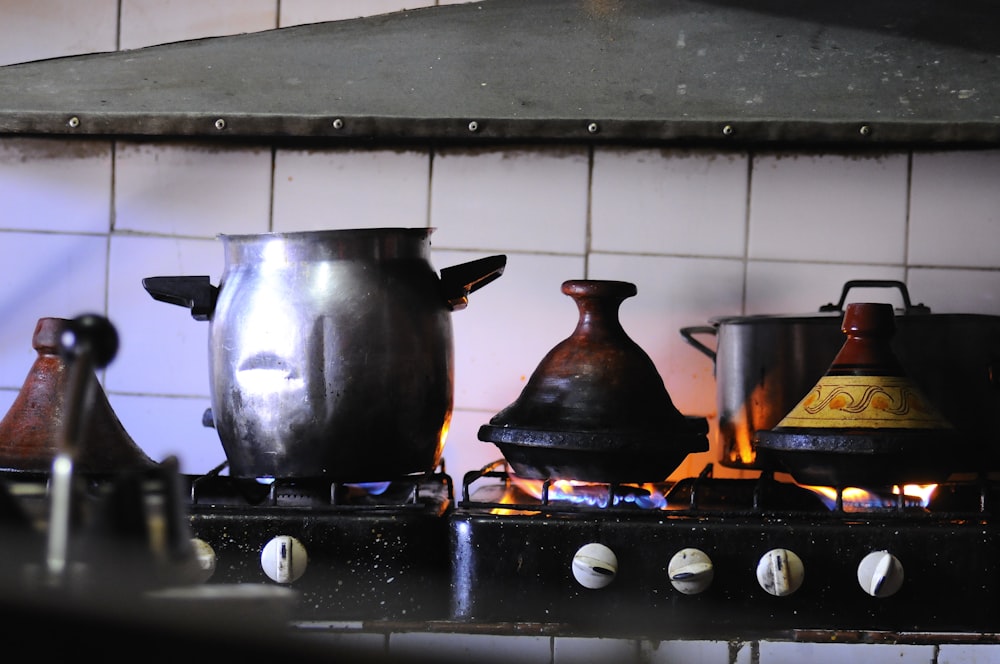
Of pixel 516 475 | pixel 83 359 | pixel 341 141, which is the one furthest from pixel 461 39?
pixel 83 359

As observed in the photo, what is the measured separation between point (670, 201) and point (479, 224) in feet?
0.87

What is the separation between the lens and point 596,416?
97 cm

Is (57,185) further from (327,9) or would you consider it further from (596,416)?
(596,416)

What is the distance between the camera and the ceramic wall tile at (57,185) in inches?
56.9

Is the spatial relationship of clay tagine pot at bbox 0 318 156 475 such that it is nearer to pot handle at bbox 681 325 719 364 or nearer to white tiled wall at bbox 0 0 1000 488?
white tiled wall at bbox 0 0 1000 488

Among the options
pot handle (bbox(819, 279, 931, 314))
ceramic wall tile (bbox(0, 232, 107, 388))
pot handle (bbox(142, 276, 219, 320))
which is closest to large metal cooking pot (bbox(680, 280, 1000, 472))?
pot handle (bbox(819, 279, 931, 314))

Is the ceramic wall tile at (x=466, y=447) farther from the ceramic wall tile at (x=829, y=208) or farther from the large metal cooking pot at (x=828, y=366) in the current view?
the ceramic wall tile at (x=829, y=208)

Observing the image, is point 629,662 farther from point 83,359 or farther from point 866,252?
point 83,359

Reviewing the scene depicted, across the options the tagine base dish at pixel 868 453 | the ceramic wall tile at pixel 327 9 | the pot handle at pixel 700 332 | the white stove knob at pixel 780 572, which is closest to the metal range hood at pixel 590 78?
the ceramic wall tile at pixel 327 9

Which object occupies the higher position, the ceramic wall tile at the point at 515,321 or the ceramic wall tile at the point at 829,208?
the ceramic wall tile at the point at 829,208

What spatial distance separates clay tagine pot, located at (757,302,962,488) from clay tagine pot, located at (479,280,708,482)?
0.10 metres

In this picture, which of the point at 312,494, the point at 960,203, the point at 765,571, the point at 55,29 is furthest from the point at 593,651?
the point at 55,29

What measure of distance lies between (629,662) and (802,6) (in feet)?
2.65

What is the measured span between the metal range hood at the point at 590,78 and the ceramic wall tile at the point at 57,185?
18 cm
